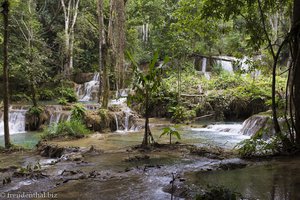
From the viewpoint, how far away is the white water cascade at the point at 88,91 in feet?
82.2

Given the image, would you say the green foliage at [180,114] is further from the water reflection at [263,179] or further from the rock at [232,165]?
the water reflection at [263,179]

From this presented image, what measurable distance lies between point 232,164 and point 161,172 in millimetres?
1431

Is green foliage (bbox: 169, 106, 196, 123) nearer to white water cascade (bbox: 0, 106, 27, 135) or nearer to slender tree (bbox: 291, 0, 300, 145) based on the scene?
white water cascade (bbox: 0, 106, 27, 135)

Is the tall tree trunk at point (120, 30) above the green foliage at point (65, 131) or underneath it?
above

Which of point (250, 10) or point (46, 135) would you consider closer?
point (250, 10)

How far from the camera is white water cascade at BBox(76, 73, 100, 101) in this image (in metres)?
25.1

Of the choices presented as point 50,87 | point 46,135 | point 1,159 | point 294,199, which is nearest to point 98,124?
point 46,135

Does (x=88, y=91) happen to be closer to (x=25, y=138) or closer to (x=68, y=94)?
(x=68, y=94)

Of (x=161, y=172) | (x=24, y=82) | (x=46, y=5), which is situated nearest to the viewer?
Result: (x=161, y=172)

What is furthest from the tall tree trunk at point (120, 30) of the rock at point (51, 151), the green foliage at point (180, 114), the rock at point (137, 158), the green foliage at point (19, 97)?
the green foliage at point (19, 97)

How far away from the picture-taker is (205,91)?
20500 mm

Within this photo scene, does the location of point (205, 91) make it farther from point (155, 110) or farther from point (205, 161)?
point (205, 161)

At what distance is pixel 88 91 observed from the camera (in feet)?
84.2

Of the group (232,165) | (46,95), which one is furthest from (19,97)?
(232,165)
